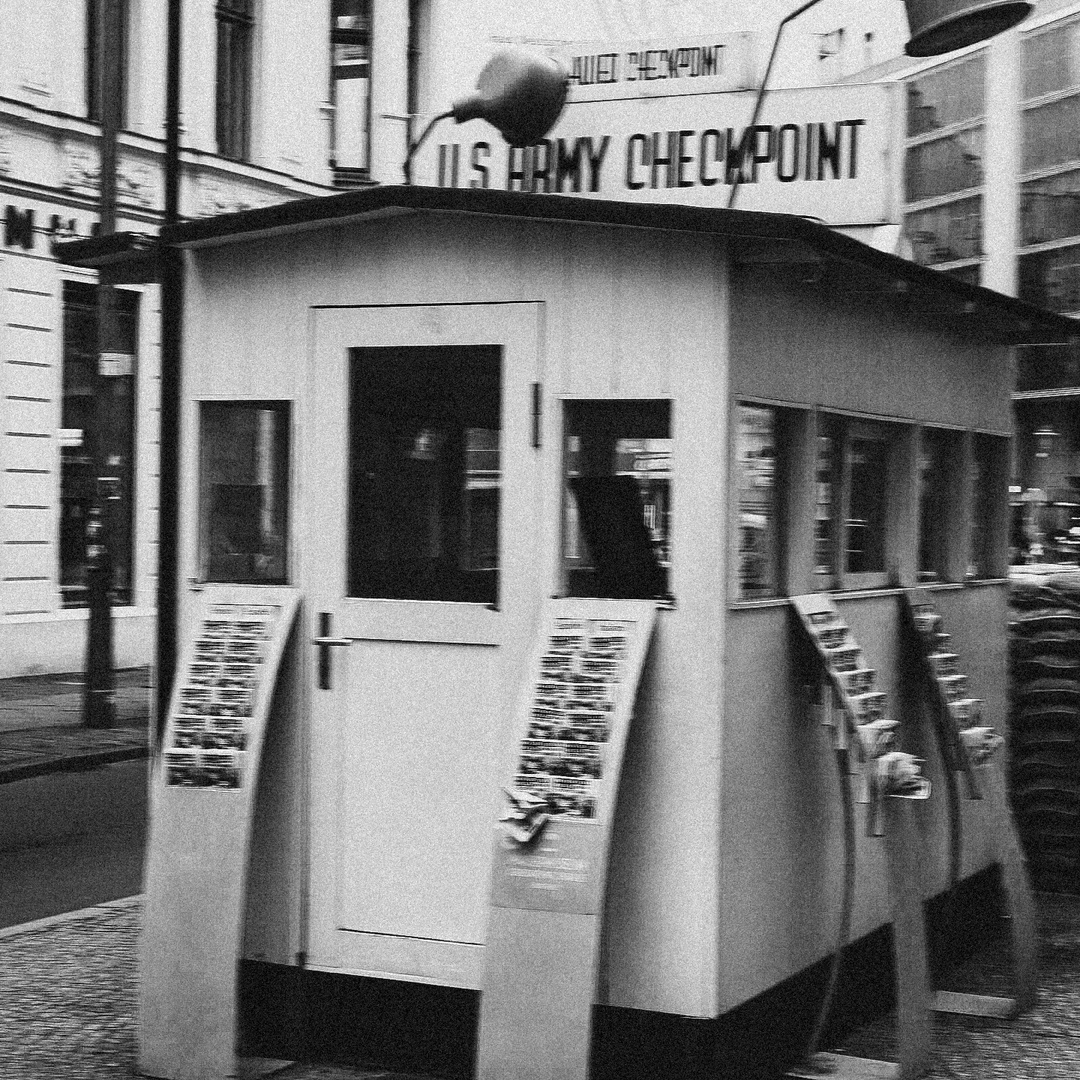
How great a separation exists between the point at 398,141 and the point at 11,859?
1674 cm

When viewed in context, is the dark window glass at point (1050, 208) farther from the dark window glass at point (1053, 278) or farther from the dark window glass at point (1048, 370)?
the dark window glass at point (1048, 370)

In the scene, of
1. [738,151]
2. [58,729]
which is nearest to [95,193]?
[58,729]

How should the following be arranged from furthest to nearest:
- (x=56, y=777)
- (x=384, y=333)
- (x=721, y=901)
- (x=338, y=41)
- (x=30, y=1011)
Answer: (x=338, y=41) → (x=56, y=777) → (x=30, y=1011) → (x=384, y=333) → (x=721, y=901)

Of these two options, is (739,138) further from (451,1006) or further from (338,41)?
(338,41)

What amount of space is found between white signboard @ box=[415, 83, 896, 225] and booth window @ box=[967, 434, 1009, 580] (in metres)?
1.29

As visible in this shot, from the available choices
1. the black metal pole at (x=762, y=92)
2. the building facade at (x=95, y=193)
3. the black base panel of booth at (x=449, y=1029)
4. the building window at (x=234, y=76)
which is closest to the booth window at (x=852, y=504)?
the black metal pole at (x=762, y=92)

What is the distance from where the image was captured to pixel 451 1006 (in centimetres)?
561

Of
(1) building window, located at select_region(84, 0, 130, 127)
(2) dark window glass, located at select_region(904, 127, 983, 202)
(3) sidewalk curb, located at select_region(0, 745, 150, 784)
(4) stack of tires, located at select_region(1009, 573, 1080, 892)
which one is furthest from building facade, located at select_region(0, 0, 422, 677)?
(2) dark window glass, located at select_region(904, 127, 983, 202)

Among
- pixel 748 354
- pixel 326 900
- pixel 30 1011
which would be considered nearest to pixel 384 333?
pixel 748 354

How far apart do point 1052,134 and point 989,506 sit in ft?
205

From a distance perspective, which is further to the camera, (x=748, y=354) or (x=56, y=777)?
(x=56, y=777)

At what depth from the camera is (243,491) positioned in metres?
6.05

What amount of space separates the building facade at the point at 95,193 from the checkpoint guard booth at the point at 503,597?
12.0m

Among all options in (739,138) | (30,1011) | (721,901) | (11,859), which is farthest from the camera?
(11,859)
